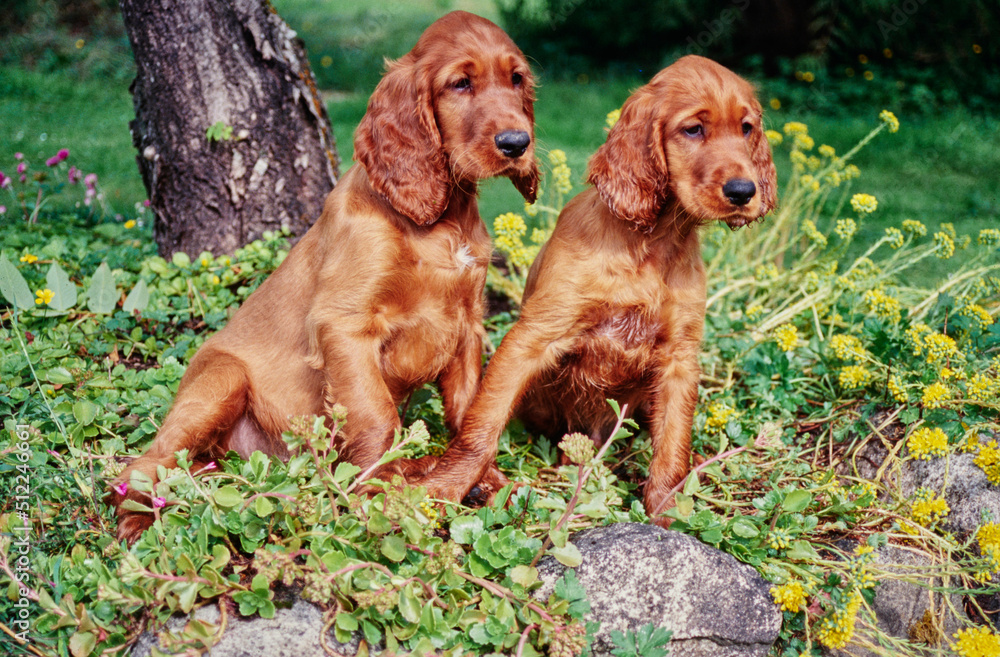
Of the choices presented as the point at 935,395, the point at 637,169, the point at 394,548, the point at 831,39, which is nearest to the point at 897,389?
the point at 935,395

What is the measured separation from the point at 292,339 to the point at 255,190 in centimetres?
166

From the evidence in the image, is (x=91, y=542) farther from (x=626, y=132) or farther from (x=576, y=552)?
(x=626, y=132)

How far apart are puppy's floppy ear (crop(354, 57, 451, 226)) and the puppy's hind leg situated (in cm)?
96

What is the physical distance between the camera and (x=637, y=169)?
290cm

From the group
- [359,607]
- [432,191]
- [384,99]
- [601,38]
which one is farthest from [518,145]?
[601,38]

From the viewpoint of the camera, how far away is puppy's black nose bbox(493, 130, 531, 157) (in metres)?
2.72

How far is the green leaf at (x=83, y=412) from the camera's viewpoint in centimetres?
305

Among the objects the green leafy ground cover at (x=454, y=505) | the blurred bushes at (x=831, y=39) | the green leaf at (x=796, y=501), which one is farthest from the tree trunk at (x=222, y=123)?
the blurred bushes at (x=831, y=39)

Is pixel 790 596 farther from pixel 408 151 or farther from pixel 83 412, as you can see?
pixel 83 412

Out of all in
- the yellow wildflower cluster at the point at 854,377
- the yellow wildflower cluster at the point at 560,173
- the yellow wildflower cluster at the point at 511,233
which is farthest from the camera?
the yellow wildflower cluster at the point at 560,173

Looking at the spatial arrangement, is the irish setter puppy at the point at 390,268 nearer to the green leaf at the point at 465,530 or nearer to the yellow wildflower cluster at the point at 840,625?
the green leaf at the point at 465,530

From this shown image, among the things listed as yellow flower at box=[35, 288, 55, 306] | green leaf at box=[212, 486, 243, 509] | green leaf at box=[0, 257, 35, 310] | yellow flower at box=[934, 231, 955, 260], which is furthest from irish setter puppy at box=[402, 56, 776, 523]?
yellow flower at box=[35, 288, 55, 306]

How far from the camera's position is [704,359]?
13.7ft

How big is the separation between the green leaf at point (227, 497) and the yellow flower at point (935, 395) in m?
2.51
